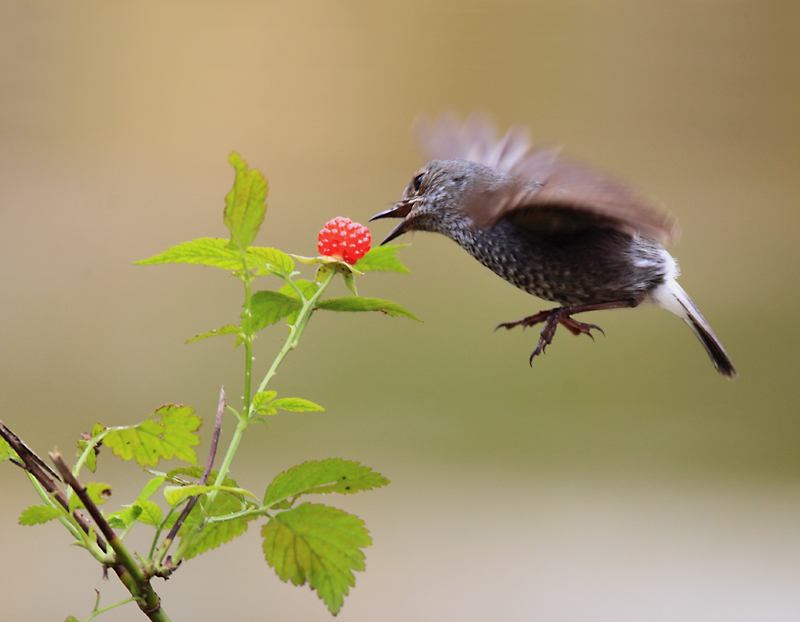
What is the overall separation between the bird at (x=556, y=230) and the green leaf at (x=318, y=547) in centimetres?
22

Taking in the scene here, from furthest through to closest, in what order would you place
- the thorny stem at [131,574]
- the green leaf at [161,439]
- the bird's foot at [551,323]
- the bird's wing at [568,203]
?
1. the bird's foot at [551,323]
2. the bird's wing at [568,203]
3. the green leaf at [161,439]
4. the thorny stem at [131,574]

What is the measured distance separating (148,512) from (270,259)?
0.12 metres

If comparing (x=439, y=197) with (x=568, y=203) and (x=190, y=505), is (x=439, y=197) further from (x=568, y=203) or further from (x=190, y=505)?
(x=190, y=505)

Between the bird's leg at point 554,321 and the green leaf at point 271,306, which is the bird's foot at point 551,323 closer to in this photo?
the bird's leg at point 554,321

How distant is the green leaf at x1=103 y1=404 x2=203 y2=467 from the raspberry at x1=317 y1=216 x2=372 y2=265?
0.11 metres

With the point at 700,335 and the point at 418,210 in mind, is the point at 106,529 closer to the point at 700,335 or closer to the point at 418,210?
the point at 418,210

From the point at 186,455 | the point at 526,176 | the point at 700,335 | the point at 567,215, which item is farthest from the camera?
the point at 700,335

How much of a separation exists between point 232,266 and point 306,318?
5 cm

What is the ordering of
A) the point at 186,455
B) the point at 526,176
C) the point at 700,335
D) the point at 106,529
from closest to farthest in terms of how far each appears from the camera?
the point at 106,529, the point at 186,455, the point at 526,176, the point at 700,335

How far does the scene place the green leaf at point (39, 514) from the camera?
0.81 feet

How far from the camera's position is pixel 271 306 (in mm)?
372

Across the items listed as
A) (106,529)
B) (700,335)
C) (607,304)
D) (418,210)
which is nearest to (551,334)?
(607,304)

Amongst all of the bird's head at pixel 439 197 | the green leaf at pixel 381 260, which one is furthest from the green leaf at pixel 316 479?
the bird's head at pixel 439 197

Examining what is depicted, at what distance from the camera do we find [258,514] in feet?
0.97
